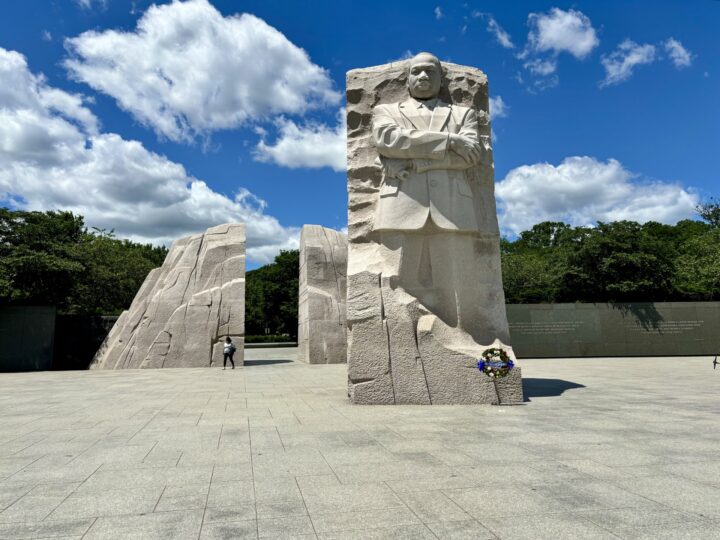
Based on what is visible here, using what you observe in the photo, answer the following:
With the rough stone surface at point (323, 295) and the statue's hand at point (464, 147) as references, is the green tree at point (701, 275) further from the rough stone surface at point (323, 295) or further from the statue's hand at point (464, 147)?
the statue's hand at point (464, 147)

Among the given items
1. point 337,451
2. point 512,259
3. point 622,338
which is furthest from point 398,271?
point 512,259

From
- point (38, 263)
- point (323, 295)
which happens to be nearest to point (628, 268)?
point (323, 295)

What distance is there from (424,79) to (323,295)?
40.8 feet

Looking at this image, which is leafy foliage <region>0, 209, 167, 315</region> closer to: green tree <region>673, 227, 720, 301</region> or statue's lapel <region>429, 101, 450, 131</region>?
statue's lapel <region>429, 101, 450, 131</region>

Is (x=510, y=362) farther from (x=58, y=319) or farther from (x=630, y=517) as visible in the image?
(x=58, y=319)

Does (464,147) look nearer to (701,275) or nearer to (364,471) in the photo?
(364,471)

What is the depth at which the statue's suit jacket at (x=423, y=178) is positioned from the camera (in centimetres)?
779

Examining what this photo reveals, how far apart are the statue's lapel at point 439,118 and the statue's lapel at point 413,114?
0.11 metres

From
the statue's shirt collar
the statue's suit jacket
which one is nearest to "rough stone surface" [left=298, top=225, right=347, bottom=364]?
the statue's suit jacket

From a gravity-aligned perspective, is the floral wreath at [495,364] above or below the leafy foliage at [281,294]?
below

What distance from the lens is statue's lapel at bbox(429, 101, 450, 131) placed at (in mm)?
8117

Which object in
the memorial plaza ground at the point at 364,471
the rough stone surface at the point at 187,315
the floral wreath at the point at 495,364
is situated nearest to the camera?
the memorial plaza ground at the point at 364,471

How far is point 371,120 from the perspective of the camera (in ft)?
28.1

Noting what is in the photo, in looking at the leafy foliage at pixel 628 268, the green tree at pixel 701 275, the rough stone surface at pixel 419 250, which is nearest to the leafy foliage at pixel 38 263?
the rough stone surface at pixel 419 250
